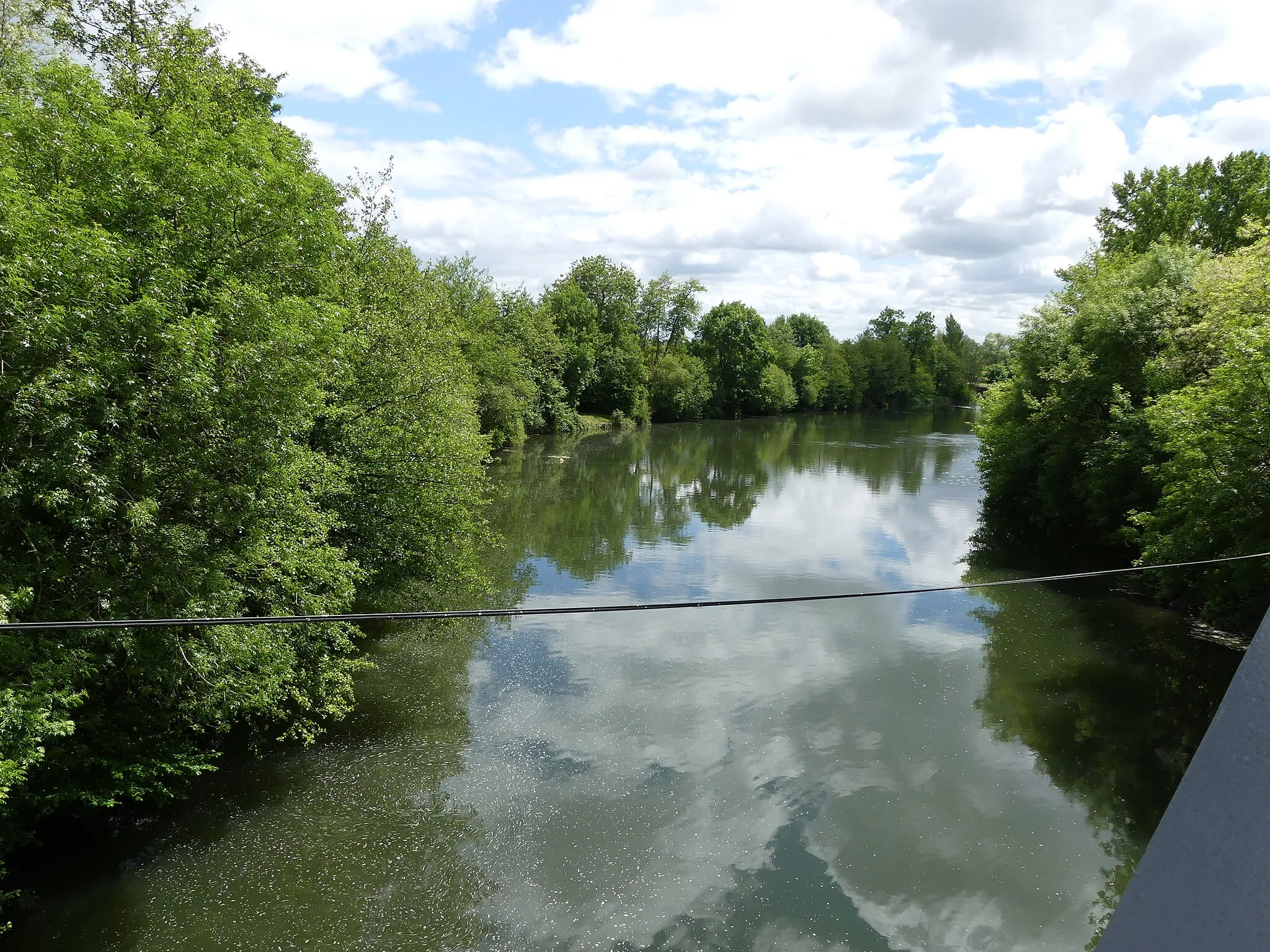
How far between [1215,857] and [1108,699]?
14.6 meters

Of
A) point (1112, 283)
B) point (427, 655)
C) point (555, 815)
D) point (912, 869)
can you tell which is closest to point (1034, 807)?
point (912, 869)

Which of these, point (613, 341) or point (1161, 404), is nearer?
point (1161, 404)

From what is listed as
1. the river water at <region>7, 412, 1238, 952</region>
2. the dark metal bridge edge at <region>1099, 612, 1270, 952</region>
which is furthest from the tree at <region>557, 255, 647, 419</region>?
the dark metal bridge edge at <region>1099, 612, 1270, 952</region>

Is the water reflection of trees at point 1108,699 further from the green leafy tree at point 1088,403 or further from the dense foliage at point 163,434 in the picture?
the dense foliage at point 163,434

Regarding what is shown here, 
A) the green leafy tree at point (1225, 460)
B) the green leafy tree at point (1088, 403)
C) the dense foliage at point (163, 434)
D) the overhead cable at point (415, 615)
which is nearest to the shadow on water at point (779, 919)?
the overhead cable at point (415, 615)

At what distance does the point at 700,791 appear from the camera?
36.9ft

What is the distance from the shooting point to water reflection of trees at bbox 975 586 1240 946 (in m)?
11.4

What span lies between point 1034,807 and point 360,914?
8956mm

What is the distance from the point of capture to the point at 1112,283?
25.6 metres

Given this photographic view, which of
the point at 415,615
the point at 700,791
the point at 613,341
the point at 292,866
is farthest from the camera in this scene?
the point at 613,341

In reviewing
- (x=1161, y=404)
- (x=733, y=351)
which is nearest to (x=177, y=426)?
(x=1161, y=404)

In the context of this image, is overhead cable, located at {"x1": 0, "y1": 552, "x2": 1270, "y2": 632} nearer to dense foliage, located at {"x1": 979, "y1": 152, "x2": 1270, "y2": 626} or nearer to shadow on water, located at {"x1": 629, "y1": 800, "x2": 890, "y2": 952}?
shadow on water, located at {"x1": 629, "y1": 800, "x2": 890, "y2": 952}

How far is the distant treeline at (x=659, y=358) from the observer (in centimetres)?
4225

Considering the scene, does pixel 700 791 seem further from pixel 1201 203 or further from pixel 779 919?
pixel 1201 203
